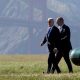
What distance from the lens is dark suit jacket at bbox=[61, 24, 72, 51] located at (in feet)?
52.2

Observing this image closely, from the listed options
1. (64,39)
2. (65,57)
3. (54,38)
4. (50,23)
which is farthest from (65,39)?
(50,23)

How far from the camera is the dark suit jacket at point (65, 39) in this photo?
15.9 meters

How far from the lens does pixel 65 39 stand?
52.4 feet

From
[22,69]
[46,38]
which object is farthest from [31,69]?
[46,38]

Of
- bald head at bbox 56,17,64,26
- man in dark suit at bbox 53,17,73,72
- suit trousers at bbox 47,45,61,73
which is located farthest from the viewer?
suit trousers at bbox 47,45,61,73

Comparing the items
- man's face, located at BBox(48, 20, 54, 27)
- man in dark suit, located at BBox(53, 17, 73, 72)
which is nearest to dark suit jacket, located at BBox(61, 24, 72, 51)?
man in dark suit, located at BBox(53, 17, 73, 72)

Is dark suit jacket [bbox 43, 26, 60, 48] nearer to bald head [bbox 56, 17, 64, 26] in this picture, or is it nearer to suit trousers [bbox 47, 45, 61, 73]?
suit trousers [bbox 47, 45, 61, 73]

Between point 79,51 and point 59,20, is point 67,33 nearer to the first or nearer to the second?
point 59,20

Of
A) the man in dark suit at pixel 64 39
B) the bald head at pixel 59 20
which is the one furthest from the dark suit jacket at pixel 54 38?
the bald head at pixel 59 20

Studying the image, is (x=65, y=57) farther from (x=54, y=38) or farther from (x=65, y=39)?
(x=54, y=38)

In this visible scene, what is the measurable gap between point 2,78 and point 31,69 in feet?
32.9

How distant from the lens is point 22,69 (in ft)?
73.4

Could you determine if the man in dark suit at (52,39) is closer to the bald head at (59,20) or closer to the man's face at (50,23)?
the man's face at (50,23)

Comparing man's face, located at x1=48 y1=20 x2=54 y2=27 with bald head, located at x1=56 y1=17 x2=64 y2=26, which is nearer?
bald head, located at x1=56 y1=17 x2=64 y2=26
